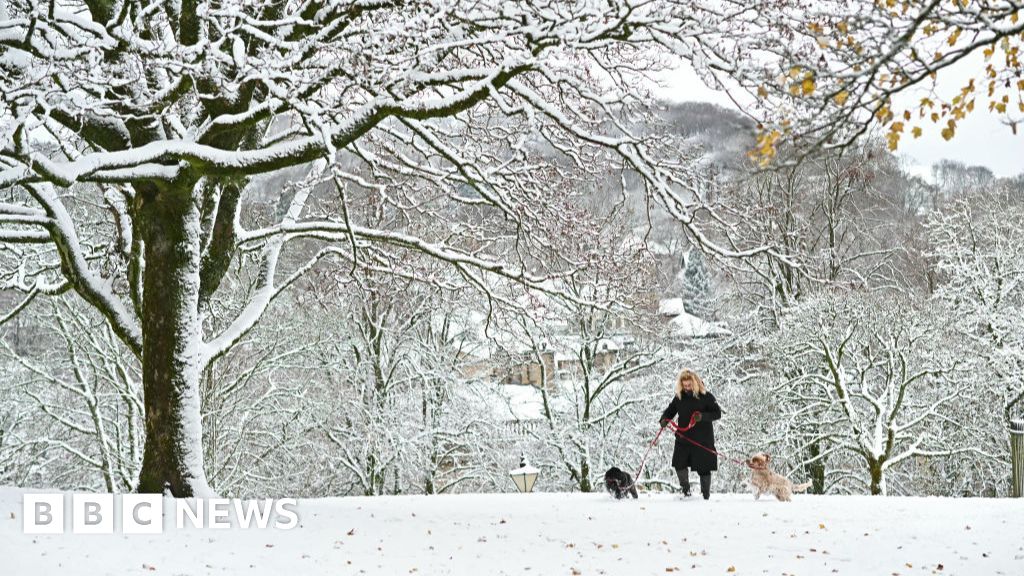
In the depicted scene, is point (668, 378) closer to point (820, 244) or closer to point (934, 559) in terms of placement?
point (820, 244)

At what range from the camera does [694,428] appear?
9.95 meters

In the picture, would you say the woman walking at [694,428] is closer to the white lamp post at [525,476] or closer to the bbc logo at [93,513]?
the white lamp post at [525,476]

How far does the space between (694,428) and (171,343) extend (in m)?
5.69

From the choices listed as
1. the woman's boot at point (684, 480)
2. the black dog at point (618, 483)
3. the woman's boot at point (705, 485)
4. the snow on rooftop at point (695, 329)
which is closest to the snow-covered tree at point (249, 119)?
the black dog at point (618, 483)

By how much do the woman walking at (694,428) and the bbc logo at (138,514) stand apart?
14.6 ft

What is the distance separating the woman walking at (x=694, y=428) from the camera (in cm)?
991

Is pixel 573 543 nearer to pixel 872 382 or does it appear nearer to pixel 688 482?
pixel 688 482

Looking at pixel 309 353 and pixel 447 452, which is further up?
pixel 309 353

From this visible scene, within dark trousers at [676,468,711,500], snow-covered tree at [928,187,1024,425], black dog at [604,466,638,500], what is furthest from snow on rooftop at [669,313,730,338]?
black dog at [604,466,638,500]

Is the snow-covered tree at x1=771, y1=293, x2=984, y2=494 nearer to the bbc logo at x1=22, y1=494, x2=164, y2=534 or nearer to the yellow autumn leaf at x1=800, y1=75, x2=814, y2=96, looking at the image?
the yellow autumn leaf at x1=800, y1=75, x2=814, y2=96

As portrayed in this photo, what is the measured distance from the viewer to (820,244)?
21719 millimetres

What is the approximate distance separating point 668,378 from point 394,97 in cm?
1558

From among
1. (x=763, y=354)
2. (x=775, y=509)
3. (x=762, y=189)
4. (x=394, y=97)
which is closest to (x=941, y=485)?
(x=763, y=354)

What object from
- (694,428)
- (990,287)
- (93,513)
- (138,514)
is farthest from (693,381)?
(990,287)
